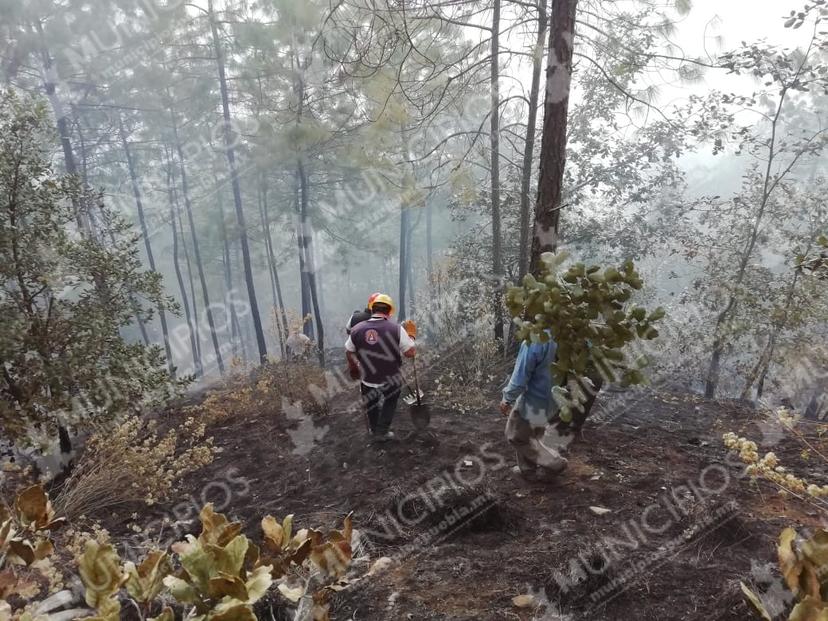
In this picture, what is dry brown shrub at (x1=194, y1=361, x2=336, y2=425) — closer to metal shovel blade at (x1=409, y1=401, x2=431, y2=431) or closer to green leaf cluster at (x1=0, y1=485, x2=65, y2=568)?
metal shovel blade at (x1=409, y1=401, x2=431, y2=431)

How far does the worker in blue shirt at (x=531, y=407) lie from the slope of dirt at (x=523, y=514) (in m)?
0.17

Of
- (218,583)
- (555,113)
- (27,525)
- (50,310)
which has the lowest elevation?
(218,583)

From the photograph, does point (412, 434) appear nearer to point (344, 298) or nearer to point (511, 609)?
point (511, 609)

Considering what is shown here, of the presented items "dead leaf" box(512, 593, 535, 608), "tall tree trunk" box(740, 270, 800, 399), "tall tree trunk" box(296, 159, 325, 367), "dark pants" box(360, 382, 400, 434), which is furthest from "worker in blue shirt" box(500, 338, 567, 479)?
"tall tree trunk" box(296, 159, 325, 367)

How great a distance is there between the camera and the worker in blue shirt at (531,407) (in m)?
3.59

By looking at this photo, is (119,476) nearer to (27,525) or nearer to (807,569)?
(27,525)

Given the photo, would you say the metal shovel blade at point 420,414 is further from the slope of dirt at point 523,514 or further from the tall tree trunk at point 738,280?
the tall tree trunk at point 738,280

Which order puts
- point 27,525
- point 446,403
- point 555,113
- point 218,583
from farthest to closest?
point 446,403 < point 555,113 < point 27,525 < point 218,583

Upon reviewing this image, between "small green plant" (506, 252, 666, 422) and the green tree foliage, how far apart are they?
13.9 feet

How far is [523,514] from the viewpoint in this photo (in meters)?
3.31

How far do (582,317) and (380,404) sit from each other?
11.9 ft

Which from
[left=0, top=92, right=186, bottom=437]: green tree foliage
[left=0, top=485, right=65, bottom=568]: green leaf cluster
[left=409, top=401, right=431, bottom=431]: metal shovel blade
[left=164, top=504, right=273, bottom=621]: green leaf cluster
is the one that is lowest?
[left=409, top=401, right=431, bottom=431]: metal shovel blade

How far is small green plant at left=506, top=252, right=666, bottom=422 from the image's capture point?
2.05m

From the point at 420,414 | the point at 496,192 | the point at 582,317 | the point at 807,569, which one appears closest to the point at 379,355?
the point at 420,414
